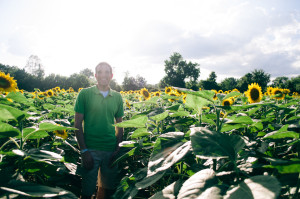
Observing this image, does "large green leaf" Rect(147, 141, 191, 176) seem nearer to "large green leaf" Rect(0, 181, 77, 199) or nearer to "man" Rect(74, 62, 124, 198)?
"large green leaf" Rect(0, 181, 77, 199)

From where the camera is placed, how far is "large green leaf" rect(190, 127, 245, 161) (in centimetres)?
75

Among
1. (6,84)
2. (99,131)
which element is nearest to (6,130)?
(99,131)

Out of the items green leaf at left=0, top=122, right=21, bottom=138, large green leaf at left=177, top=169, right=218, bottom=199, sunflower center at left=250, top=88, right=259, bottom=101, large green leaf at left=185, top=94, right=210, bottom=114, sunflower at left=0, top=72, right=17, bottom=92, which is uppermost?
sunflower at left=0, top=72, right=17, bottom=92

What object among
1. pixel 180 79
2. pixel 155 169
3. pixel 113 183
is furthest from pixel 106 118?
pixel 180 79

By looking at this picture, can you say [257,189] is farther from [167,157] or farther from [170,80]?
[170,80]

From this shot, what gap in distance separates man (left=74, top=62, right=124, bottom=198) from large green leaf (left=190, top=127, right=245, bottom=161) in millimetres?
2240

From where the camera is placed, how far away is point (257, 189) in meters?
0.58

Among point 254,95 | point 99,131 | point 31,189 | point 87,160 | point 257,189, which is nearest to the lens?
point 257,189

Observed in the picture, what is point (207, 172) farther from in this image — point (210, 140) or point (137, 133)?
point (137, 133)

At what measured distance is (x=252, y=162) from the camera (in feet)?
3.32

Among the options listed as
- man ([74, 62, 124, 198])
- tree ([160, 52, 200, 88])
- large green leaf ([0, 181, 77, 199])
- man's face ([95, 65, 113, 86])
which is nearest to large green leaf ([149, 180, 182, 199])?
large green leaf ([0, 181, 77, 199])

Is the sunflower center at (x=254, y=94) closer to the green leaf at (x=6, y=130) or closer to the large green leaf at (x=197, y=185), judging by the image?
the large green leaf at (x=197, y=185)

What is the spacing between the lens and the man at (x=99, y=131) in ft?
8.93

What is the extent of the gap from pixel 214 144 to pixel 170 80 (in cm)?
6512
